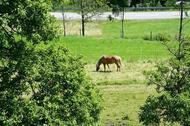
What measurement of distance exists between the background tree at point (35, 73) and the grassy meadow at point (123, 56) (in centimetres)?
120

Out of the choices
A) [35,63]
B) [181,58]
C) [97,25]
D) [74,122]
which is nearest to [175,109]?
[181,58]

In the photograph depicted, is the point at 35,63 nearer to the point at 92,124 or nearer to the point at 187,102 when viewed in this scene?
the point at 92,124

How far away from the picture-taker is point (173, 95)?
84.8 ft

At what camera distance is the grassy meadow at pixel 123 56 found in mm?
36844

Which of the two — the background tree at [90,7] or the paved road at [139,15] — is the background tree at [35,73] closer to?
the background tree at [90,7]

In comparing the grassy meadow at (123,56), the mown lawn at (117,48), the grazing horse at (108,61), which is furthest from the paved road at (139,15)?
the grazing horse at (108,61)

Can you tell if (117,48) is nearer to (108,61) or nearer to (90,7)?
(108,61)

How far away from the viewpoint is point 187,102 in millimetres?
24766

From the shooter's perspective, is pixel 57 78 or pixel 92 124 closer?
pixel 57 78

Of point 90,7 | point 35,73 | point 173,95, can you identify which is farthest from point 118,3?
point 35,73

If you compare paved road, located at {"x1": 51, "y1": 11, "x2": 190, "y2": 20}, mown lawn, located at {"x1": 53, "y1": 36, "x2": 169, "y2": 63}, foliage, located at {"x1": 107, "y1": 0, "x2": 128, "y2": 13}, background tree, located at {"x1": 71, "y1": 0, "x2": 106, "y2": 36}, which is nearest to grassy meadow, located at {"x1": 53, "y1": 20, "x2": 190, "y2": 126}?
mown lawn, located at {"x1": 53, "y1": 36, "x2": 169, "y2": 63}

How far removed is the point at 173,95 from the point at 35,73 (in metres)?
7.31

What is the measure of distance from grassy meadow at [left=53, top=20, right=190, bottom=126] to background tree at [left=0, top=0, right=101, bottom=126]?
1203 mm

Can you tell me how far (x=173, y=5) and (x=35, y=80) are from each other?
236ft
